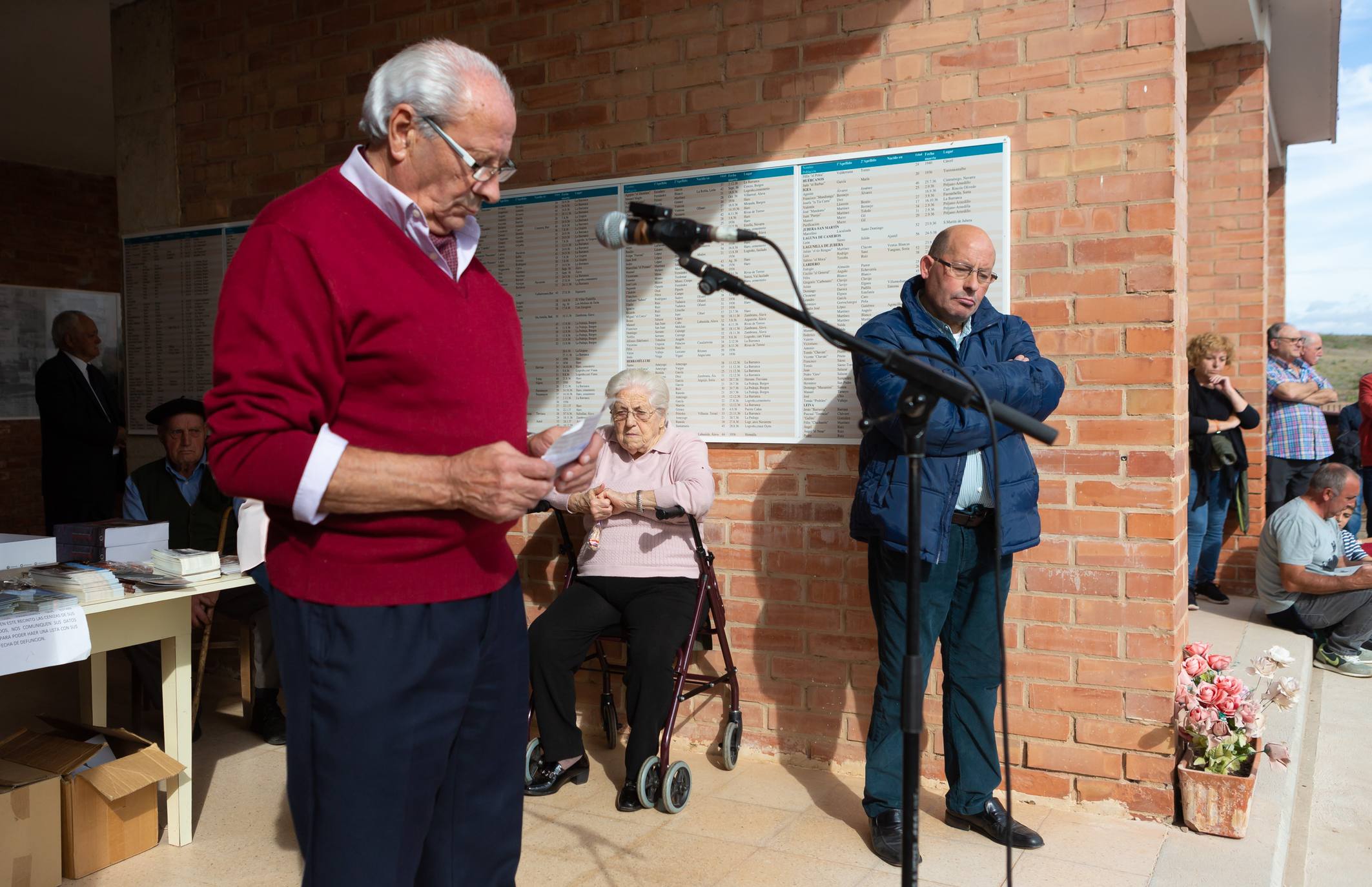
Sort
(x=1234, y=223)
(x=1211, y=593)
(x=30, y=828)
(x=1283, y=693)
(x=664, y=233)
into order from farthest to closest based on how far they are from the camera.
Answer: (x=1234, y=223), (x=1211, y=593), (x=1283, y=693), (x=30, y=828), (x=664, y=233)

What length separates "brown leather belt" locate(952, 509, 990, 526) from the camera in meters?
2.90

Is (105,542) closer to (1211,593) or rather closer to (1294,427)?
(1211,593)

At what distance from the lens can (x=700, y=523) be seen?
3580 mm

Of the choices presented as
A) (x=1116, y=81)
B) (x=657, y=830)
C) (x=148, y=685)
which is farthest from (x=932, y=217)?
(x=148, y=685)

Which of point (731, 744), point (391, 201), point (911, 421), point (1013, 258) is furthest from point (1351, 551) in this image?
point (391, 201)

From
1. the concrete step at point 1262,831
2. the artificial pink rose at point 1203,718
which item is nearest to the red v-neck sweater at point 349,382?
the concrete step at point 1262,831

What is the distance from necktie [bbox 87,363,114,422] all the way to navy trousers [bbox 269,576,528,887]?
4791mm

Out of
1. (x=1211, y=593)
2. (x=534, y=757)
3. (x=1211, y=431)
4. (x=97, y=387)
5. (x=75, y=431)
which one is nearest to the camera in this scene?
(x=534, y=757)

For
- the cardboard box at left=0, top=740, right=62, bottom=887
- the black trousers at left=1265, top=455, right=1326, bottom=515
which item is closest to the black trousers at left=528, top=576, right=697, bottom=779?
the cardboard box at left=0, top=740, right=62, bottom=887

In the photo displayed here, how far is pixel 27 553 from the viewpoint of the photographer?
2961 mm

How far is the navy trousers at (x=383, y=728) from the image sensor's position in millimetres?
1398

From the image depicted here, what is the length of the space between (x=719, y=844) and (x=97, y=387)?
175 inches

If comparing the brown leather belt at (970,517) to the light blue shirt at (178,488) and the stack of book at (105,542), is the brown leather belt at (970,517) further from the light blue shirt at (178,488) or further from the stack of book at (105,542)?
the light blue shirt at (178,488)

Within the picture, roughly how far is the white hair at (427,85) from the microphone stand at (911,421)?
1.23 ft
